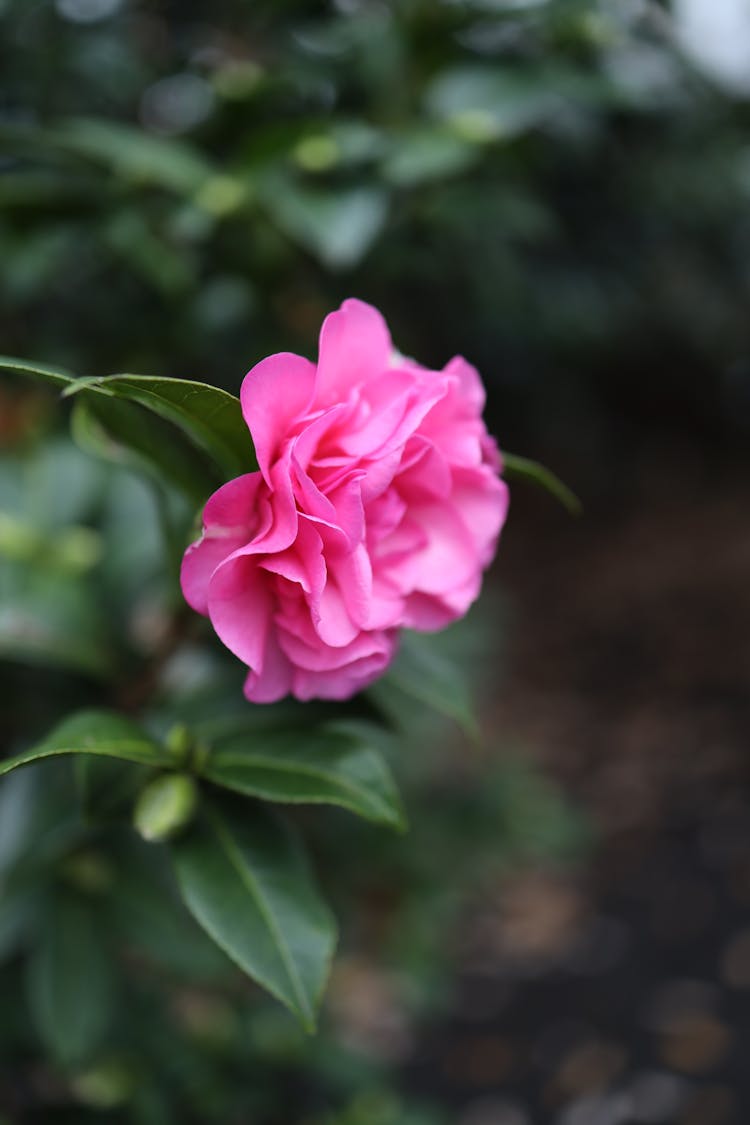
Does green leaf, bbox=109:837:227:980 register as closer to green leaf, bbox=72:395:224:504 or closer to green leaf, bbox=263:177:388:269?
green leaf, bbox=72:395:224:504

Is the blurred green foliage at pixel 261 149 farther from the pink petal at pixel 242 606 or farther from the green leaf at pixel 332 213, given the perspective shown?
the pink petal at pixel 242 606

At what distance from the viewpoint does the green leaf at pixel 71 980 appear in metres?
0.97

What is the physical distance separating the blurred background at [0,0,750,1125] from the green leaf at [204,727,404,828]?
0.89 feet

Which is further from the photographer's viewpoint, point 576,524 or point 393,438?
point 576,524

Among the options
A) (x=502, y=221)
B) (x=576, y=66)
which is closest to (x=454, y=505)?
(x=576, y=66)

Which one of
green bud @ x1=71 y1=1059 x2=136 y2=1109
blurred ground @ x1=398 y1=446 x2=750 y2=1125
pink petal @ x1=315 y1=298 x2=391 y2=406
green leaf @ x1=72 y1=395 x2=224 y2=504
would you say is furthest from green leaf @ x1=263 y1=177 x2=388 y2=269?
blurred ground @ x1=398 y1=446 x2=750 y2=1125

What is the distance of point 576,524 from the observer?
5742 mm

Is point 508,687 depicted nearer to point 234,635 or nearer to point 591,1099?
point 591,1099

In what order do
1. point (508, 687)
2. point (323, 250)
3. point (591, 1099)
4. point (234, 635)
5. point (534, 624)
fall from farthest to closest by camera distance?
point (534, 624) → point (508, 687) → point (591, 1099) → point (323, 250) → point (234, 635)

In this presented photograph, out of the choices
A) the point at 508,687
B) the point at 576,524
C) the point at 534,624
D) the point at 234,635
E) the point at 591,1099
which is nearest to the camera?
the point at 234,635

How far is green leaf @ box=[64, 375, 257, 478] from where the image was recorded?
528 mm

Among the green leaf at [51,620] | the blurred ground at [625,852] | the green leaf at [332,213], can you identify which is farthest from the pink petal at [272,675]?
the blurred ground at [625,852]

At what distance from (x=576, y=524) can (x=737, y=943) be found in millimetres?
3298

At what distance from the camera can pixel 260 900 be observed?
62 cm
